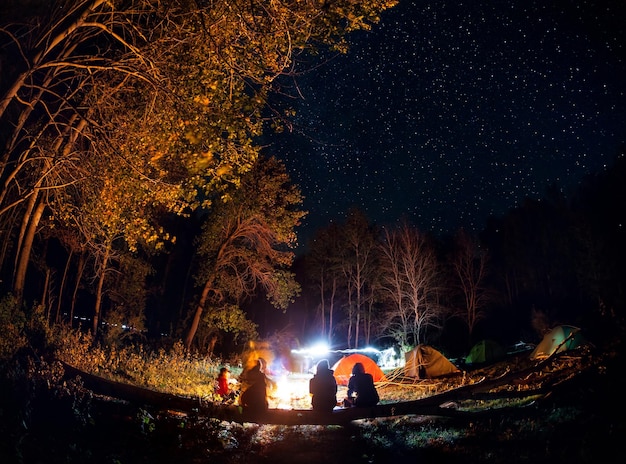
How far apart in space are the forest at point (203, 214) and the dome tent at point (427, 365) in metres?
5.87

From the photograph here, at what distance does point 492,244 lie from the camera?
2311 inches

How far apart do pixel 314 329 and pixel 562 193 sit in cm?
3203

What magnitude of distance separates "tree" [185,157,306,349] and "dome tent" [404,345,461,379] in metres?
6.19

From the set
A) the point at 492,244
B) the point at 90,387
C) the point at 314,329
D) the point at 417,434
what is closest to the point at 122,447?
the point at 90,387

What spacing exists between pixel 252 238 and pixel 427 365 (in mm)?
9781

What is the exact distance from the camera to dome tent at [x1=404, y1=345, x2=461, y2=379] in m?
18.7

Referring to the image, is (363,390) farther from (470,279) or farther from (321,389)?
(470,279)

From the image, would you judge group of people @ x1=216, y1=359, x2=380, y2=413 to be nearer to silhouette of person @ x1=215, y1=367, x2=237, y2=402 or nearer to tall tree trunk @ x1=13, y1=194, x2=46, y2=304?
silhouette of person @ x1=215, y1=367, x2=237, y2=402

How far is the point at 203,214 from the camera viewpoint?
3089cm

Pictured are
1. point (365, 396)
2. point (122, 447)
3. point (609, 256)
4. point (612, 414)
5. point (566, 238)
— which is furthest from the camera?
point (566, 238)

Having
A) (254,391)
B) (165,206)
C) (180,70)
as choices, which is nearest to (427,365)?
(254,391)

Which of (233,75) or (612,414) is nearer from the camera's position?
(612,414)

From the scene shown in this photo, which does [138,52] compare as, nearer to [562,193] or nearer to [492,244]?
[562,193]

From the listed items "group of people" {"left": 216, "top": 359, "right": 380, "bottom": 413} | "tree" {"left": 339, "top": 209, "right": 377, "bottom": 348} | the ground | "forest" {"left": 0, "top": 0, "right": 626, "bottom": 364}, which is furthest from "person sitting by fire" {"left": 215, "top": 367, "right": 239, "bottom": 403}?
"tree" {"left": 339, "top": 209, "right": 377, "bottom": 348}
